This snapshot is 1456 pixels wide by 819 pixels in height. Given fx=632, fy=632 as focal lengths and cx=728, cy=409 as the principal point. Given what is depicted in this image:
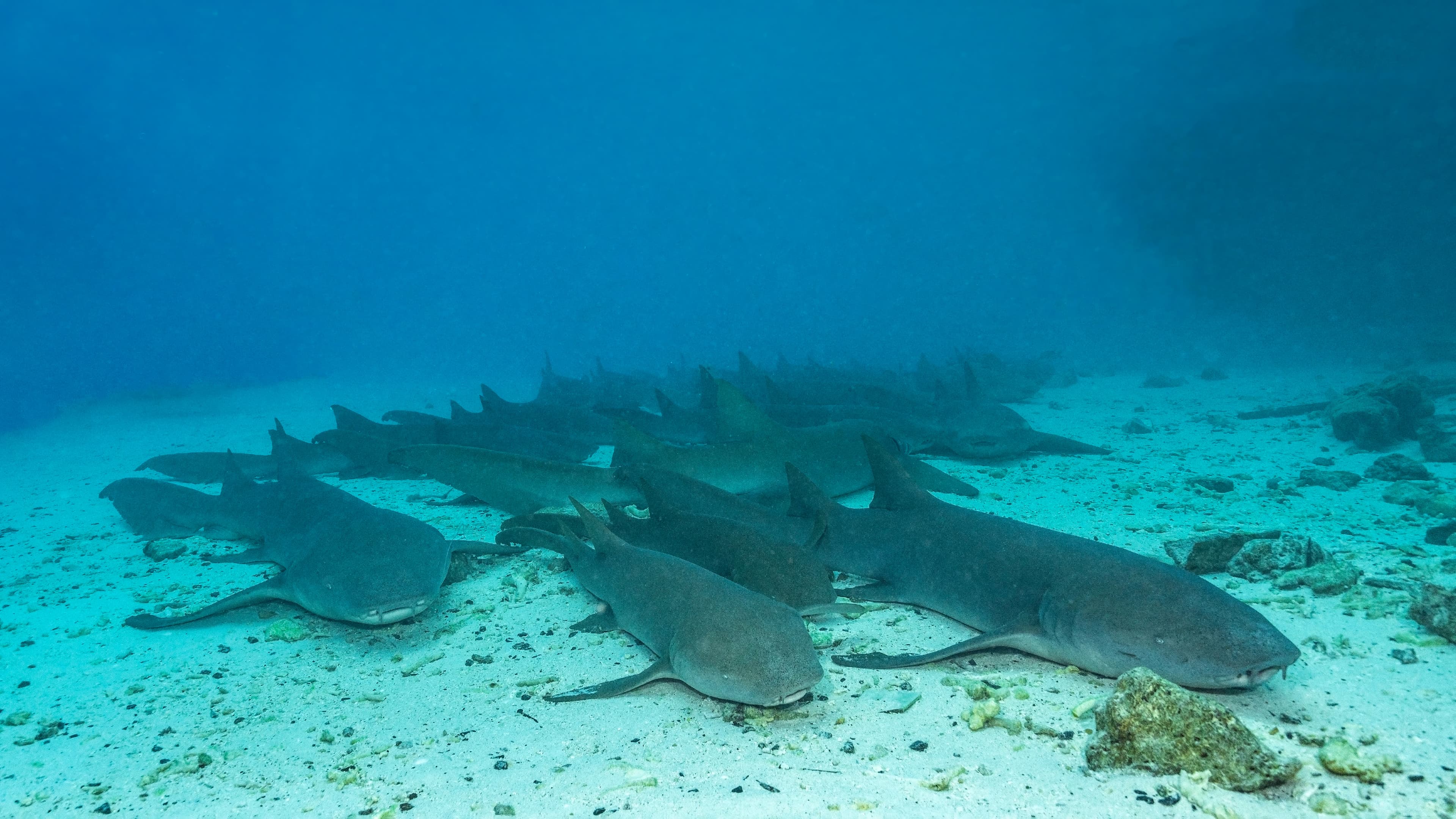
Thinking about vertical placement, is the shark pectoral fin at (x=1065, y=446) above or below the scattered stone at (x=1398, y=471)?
below

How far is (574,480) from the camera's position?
256 inches

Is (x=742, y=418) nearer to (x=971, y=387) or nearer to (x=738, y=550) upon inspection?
(x=738, y=550)

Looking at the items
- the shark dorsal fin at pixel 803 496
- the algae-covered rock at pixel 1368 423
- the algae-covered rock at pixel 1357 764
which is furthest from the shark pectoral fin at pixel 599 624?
the algae-covered rock at pixel 1368 423

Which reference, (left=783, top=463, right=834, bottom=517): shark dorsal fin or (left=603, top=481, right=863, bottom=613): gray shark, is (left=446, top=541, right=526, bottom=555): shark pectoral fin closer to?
(left=603, top=481, right=863, bottom=613): gray shark

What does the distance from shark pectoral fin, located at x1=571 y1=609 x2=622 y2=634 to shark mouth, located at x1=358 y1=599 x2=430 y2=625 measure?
980 millimetres

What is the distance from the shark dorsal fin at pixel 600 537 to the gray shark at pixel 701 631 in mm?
34

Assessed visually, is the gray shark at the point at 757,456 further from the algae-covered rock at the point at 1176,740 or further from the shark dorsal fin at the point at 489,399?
the shark dorsal fin at the point at 489,399

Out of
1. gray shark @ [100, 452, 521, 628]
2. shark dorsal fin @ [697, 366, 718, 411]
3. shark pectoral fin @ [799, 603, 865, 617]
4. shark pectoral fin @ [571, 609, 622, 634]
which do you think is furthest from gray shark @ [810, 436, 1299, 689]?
shark dorsal fin @ [697, 366, 718, 411]

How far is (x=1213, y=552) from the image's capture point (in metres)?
4.17

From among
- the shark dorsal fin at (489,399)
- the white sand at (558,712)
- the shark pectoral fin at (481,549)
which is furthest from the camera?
the shark dorsal fin at (489,399)

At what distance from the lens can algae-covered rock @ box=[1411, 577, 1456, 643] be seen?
9.85 ft

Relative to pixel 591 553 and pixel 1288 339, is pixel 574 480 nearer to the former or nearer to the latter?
pixel 591 553

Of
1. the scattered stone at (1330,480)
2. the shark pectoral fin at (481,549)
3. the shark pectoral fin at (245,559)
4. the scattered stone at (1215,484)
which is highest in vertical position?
the scattered stone at (1330,480)

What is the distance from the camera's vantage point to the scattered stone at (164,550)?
6.49 metres
